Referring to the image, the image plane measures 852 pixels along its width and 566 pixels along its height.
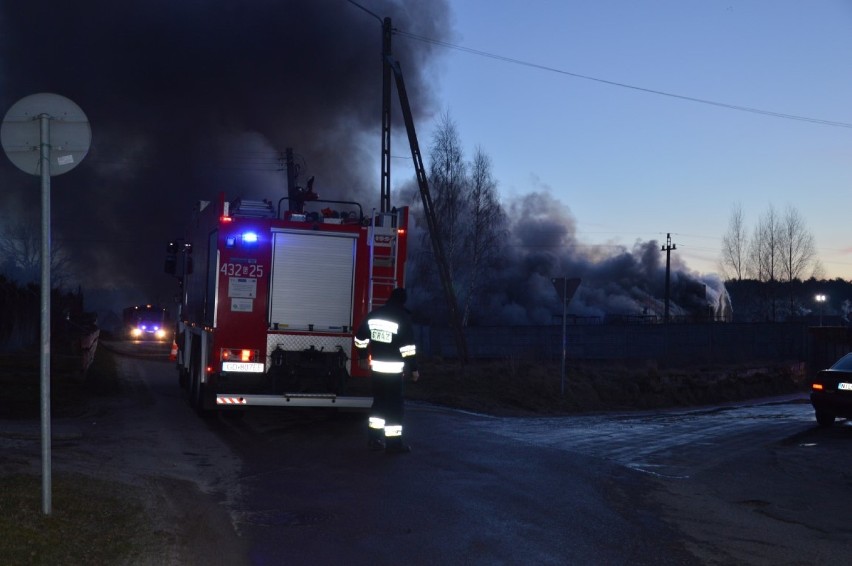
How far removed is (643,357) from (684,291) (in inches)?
1390

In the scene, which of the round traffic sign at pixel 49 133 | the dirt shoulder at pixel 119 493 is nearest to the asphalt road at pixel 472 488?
the dirt shoulder at pixel 119 493

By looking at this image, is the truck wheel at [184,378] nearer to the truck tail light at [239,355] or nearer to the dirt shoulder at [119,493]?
the dirt shoulder at [119,493]

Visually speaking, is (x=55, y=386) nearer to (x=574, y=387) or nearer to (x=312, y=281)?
(x=312, y=281)

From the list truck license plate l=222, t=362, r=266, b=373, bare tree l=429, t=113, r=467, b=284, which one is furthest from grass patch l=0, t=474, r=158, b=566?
bare tree l=429, t=113, r=467, b=284

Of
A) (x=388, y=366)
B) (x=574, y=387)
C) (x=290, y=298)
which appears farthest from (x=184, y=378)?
(x=574, y=387)

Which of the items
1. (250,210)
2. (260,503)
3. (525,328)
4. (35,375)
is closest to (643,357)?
(525,328)

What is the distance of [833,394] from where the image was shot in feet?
48.6

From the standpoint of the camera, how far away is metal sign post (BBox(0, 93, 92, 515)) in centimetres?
633

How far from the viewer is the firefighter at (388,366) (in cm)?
1013

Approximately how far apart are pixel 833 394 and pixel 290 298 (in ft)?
30.0

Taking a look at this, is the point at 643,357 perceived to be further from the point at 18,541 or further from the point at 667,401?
the point at 18,541

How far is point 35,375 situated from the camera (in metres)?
20.4

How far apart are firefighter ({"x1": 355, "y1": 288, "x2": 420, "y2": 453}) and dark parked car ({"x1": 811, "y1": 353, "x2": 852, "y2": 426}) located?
8.31 meters

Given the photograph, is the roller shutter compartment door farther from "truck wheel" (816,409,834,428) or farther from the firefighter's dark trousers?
"truck wheel" (816,409,834,428)
